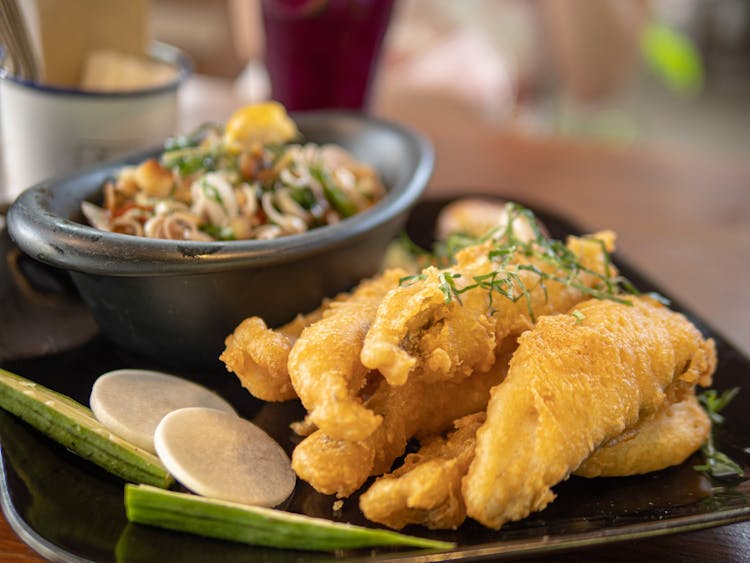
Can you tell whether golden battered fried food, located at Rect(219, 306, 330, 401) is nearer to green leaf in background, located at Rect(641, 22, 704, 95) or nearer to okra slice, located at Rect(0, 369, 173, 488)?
okra slice, located at Rect(0, 369, 173, 488)

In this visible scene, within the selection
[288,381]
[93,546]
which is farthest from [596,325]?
[93,546]

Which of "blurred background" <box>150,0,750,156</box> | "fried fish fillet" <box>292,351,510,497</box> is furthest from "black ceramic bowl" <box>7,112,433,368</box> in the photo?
"blurred background" <box>150,0,750,156</box>

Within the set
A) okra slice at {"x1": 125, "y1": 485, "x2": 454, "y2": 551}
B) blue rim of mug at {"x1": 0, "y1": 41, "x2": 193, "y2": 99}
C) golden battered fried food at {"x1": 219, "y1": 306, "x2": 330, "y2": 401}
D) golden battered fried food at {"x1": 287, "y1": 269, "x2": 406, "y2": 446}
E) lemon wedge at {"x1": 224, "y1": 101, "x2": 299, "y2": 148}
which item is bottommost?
okra slice at {"x1": 125, "y1": 485, "x2": 454, "y2": 551}

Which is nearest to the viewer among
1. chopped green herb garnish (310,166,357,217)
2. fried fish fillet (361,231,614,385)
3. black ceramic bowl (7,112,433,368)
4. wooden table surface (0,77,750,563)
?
fried fish fillet (361,231,614,385)

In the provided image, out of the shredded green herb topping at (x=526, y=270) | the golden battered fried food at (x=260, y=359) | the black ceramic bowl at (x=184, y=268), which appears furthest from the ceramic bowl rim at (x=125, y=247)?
the shredded green herb topping at (x=526, y=270)

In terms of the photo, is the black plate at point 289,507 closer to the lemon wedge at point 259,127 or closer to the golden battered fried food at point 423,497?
the golden battered fried food at point 423,497

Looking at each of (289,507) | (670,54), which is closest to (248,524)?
(289,507)

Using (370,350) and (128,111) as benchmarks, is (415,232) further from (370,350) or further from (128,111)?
(370,350)
